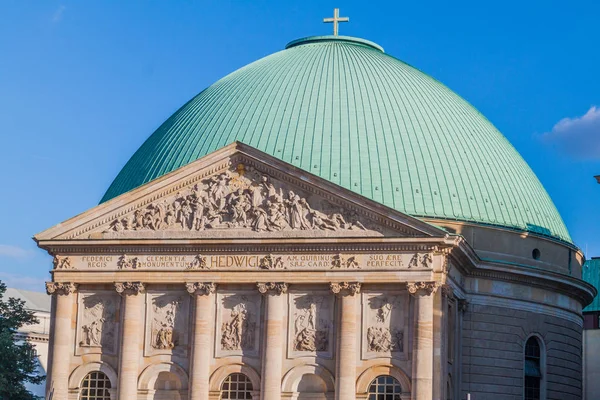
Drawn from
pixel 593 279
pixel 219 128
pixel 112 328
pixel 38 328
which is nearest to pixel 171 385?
pixel 112 328

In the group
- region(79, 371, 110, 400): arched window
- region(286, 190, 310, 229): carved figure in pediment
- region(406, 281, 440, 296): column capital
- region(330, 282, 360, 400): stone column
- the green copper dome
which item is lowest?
region(79, 371, 110, 400): arched window

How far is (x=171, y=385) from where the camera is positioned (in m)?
53.9

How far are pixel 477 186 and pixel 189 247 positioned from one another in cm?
1426

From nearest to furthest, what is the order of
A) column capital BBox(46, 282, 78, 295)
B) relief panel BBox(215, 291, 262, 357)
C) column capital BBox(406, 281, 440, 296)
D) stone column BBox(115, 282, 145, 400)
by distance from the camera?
1. column capital BBox(406, 281, 440, 296)
2. relief panel BBox(215, 291, 262, 357)
3. stone column BBox(115, 282, 145, 400)
4. column capital BBox(46, 282, 78, 295)

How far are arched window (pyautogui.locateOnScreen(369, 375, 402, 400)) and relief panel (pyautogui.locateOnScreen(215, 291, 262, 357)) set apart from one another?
4.95 m

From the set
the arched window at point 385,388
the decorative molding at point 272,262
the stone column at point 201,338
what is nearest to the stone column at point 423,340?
the arched window at point 385,388

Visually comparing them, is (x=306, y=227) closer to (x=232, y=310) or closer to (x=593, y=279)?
(x=232, y=310)

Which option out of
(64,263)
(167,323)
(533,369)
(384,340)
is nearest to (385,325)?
(384,340)

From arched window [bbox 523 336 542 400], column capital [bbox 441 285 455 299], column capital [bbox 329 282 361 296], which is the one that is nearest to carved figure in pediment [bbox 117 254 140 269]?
column capital [bbox 329 282 361 296]

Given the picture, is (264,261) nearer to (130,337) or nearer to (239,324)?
(239,324)

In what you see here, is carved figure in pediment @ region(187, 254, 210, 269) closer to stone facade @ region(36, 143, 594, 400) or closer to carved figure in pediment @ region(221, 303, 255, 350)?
stone facade @ region(36, 143, 594, 400)

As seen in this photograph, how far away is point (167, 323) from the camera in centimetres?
5391

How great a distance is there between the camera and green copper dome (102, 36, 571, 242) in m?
57.9

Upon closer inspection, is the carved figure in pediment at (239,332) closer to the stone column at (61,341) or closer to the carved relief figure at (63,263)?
the stone column at (61,341)
